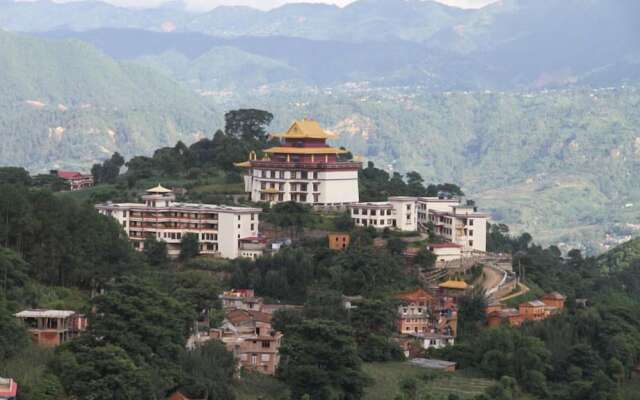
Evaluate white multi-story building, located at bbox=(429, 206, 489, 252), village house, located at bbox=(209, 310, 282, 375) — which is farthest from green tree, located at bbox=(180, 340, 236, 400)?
white multi-story building, located at bbox=(429, 206, 489, 252)

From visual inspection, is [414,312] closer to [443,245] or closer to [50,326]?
[443,245]

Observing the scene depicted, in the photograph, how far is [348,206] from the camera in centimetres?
6275

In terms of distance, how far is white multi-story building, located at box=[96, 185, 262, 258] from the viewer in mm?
58719

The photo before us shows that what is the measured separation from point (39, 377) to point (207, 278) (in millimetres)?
15359

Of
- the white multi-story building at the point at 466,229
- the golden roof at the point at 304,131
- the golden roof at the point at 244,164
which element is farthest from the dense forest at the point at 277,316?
the golden roof at the point at 244,164

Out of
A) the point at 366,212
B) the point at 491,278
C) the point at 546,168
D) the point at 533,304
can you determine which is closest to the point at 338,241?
the point at 366,212

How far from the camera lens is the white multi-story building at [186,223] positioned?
58.7 meters

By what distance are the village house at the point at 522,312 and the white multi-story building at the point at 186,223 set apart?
10.2 m

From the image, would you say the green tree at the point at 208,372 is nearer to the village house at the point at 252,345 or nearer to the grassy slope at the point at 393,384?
the grassy slope at the point at 393,384

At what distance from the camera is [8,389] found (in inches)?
1344

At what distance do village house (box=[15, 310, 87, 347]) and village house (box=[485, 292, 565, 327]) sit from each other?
53.2 feet

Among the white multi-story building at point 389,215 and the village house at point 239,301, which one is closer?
the village house at point 239,301

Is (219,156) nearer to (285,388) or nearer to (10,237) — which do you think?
(10,237)

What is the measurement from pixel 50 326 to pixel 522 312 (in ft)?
60.6
